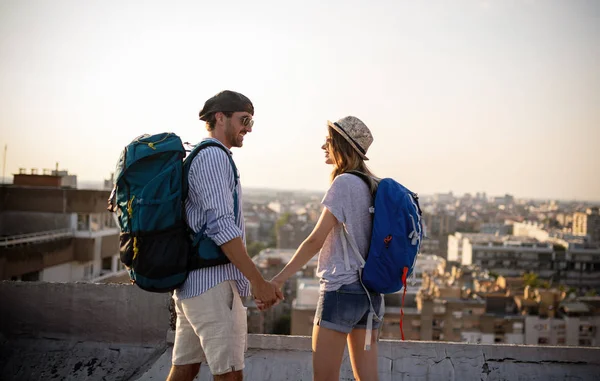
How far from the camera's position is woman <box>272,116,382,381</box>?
6.94ft

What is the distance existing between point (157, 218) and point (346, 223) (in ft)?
2.14

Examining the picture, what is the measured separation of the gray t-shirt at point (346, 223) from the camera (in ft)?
6.99

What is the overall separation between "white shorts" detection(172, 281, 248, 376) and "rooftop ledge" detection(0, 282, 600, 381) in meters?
1.03

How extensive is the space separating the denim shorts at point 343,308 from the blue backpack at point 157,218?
401 millimetres

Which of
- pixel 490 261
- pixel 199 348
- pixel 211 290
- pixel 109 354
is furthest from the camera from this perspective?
pixel 490 261

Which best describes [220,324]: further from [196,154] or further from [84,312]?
[84,312]

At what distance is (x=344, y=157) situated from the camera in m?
2.23

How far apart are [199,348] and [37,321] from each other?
63.5 inches

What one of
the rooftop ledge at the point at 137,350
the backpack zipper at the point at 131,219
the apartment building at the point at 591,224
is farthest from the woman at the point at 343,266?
the apartment building at the point at 591,224

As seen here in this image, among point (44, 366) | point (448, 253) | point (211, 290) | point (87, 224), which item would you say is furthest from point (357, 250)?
point (448, 253)

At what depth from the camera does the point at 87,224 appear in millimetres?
17531

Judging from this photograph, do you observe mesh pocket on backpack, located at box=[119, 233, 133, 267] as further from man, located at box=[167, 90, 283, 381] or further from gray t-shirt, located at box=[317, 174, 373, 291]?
gray t-shirt, located at box=[317, 174, 373, 291]

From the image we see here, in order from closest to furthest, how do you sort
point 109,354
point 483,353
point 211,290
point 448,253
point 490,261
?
point 211,290 → point 483,353 → point 109,354 → point 490,261 → point 448,253

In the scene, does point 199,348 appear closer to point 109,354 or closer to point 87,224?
point 109,354
